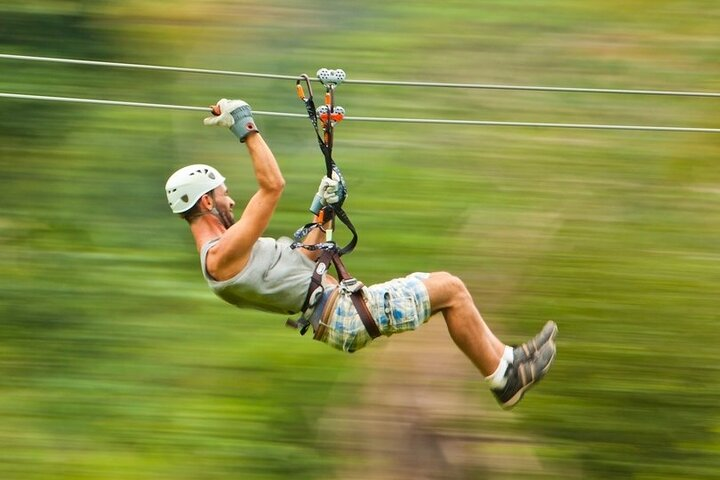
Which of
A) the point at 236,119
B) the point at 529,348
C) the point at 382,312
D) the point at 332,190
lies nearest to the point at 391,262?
the point at 529,348

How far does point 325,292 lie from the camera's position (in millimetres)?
4684

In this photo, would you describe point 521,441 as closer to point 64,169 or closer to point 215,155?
point 215,155

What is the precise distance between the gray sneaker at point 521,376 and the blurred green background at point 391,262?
7.69 feet

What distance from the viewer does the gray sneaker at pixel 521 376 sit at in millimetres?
4797

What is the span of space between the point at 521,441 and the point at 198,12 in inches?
147

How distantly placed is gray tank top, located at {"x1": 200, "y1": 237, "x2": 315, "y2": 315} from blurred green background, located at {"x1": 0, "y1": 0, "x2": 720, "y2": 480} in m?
2.43

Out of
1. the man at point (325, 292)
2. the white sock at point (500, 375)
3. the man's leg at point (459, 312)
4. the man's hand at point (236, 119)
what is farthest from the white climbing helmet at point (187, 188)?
the white sock at point (500, 375)

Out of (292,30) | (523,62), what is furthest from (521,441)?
(292,30)

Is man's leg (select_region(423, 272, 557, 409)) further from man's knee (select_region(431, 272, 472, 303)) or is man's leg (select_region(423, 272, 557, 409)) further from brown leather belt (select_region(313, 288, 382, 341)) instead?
brown leather belt (select_region(313, 288, 382, 341))

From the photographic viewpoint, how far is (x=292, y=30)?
819 cm

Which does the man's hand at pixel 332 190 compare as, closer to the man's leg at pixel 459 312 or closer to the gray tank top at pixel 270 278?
the gray tank top at pixel 270 278

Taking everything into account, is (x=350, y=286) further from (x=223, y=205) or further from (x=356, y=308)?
(x=223, y=205)

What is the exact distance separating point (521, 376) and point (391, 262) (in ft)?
7.83

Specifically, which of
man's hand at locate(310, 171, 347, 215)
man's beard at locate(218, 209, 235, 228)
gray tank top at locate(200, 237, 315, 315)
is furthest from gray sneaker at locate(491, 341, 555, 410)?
man's beard at locate(218, 209, 235, 228)
